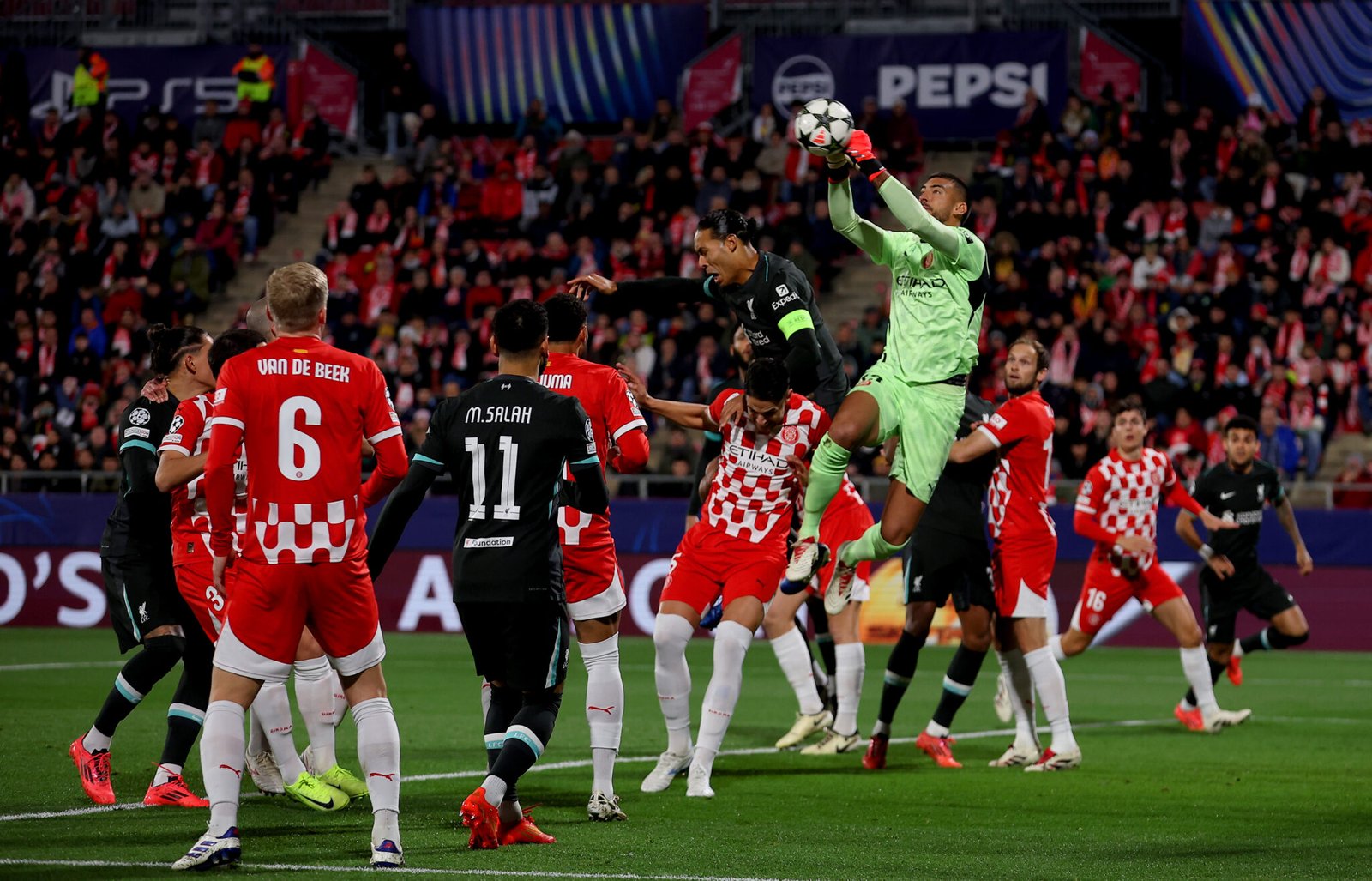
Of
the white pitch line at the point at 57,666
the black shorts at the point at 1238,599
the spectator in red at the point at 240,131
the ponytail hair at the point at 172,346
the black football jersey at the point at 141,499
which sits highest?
the spectator in red at the point at 240,131

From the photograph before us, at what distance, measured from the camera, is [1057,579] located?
65.2ft

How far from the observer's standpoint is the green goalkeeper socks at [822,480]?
9.58 meters

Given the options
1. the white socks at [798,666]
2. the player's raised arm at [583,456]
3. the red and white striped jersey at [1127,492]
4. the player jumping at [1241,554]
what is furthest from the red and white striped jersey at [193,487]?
the player jumping at [1241,554]

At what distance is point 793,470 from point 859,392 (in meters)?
0.58

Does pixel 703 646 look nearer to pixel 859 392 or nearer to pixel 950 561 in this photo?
pixel 950 561

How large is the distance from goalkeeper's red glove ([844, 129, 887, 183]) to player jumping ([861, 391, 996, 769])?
2.74 meters

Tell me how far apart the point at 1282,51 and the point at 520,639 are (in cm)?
2461

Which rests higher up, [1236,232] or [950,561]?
[1236,232]

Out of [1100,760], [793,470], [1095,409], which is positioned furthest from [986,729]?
[1095,409]

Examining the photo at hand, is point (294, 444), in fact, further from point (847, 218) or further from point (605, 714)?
point (847, 218)

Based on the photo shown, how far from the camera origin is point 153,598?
921 cm

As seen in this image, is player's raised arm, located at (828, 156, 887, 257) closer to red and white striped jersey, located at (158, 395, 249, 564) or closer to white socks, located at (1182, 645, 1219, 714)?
red and white striped jersey, located at (158, 395, 249, 564)

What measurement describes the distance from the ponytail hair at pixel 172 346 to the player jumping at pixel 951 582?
4.65m

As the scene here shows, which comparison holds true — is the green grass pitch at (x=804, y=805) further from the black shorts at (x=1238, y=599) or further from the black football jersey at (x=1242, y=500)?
the black football jersey at (x=1242, y=500)
